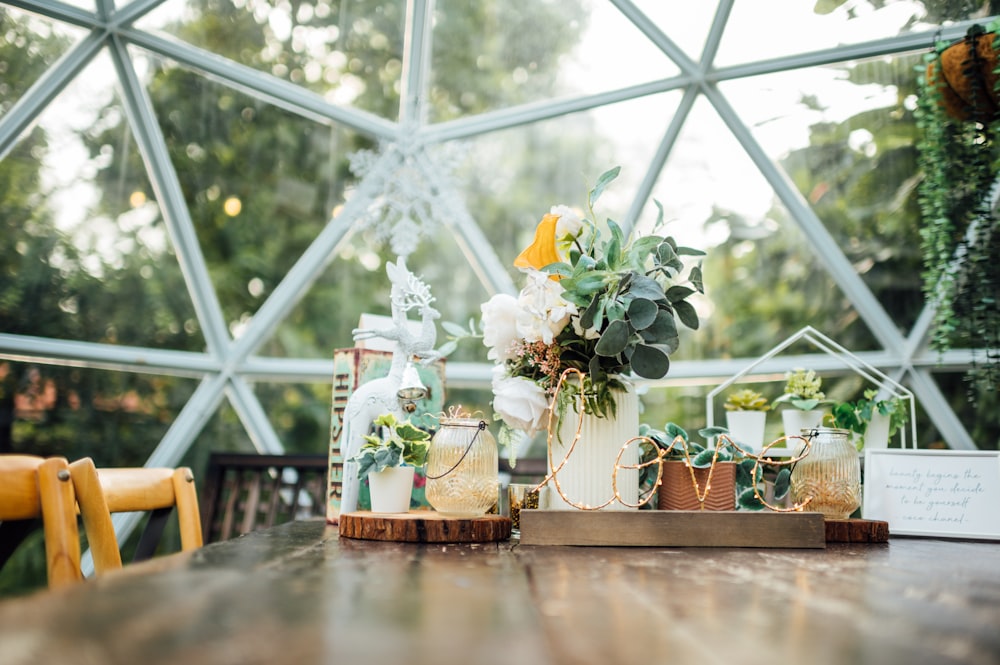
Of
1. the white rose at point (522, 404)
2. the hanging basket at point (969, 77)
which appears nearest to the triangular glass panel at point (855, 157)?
the hanging basket at point (969, 77)

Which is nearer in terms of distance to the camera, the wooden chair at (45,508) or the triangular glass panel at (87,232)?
the wooden chair at (45,508)

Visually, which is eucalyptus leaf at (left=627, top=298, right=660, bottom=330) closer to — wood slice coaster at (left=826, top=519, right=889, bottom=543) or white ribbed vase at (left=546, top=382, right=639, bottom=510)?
white ribbed vase at (left=546, top=382, right=639, bottom=510)

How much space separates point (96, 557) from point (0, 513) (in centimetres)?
34

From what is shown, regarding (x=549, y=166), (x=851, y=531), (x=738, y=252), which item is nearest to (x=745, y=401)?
(x=851, y=531)

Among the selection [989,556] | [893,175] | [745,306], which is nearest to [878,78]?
[893,175]

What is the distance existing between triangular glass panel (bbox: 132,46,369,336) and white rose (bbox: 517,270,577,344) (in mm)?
3381

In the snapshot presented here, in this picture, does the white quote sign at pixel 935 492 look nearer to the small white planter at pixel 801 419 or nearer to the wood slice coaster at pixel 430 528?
the small white planter at pixel 801 419

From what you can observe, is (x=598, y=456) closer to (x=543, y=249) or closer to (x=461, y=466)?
(x=461, y=466)

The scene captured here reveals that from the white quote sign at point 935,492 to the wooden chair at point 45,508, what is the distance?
1.92 metres

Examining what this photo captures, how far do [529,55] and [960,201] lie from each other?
2483mm

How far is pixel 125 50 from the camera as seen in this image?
163 inches

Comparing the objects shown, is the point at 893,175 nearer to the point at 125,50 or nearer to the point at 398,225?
the point at 398,225

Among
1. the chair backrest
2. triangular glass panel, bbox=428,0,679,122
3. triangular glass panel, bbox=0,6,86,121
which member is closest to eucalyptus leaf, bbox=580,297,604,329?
the chair backrest

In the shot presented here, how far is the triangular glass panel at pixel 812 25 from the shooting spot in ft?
13.0
